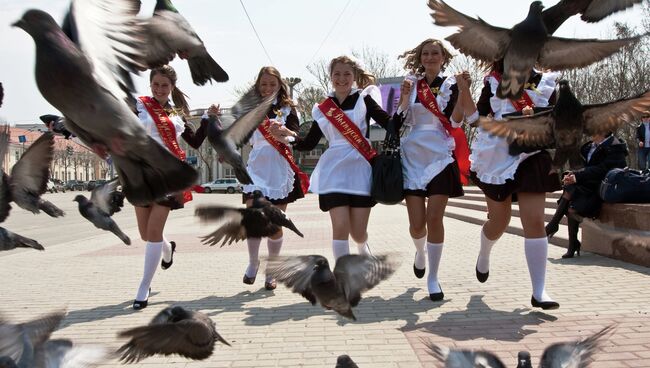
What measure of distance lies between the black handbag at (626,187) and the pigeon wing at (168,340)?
6.62m

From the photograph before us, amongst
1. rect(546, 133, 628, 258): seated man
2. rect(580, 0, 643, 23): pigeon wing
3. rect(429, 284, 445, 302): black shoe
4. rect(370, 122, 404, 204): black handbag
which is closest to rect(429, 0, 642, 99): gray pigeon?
rect(580, 0, 643, 23): pigeon wing

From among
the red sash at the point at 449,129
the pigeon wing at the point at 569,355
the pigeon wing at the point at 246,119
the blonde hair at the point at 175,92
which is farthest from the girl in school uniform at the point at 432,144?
the pigeon wing at the point at 569,355

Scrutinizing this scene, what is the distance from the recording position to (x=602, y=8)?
204 cm

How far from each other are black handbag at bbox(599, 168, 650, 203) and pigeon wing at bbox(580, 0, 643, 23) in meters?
6.26

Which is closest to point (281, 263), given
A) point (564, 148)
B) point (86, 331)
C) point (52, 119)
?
point (52, 119)

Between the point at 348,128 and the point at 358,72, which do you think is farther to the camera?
the point at 358,72

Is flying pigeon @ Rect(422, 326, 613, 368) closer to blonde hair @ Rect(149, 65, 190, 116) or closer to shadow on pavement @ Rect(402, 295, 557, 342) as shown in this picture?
shadow on pavement @ Rect(402, 295, 557, 342)

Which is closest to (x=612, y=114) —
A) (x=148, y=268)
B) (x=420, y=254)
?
(x=420, y=254)

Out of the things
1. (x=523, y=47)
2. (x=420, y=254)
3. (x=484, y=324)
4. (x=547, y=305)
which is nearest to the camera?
(x=523, y=47)

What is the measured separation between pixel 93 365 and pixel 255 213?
1889 mm

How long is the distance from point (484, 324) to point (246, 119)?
2601 mm

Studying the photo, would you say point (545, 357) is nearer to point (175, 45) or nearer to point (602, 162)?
point (175, 45)

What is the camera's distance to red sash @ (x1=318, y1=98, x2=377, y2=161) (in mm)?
5426

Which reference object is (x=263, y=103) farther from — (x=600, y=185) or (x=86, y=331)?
(x=600, y=185)
